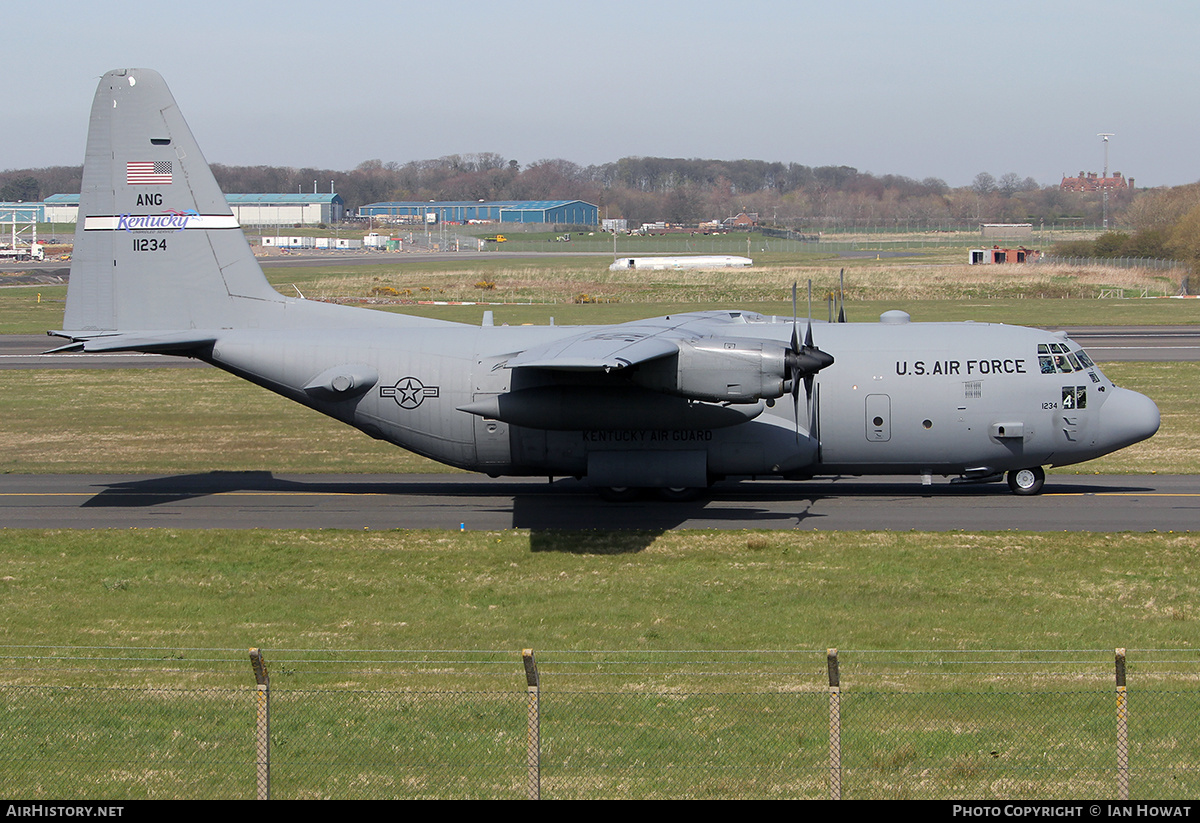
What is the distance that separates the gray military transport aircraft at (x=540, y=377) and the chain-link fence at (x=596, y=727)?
980 centimetres

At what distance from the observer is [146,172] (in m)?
27.3

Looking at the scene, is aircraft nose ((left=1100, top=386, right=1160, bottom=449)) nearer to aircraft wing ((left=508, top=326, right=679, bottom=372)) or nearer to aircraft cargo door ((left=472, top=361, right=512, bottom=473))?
aircraft wing ((left=508, top=326, right=679, bottom=372))

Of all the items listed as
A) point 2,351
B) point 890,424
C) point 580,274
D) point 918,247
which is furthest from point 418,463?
point 918,247

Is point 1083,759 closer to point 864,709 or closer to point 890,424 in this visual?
point 864,709

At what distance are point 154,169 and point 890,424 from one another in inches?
725

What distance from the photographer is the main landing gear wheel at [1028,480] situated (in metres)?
27.0

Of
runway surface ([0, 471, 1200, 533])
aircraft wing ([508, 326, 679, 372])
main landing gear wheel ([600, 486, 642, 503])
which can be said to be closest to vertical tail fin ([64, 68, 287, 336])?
runway surface ([0, 471, 1200, 533])

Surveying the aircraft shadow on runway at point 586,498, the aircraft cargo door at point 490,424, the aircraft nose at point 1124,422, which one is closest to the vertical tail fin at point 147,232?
the aircraft shadow on runway at point 586,498

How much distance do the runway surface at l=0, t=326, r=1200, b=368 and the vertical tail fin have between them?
25.0 m

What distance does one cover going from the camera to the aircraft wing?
20547mm

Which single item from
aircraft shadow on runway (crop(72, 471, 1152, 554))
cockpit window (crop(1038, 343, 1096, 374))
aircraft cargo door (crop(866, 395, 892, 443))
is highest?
cockpit window (crop(1038, 343, 1096, 374))

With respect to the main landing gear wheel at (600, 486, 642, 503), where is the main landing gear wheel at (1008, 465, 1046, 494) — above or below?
above

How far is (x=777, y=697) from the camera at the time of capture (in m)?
14.0
